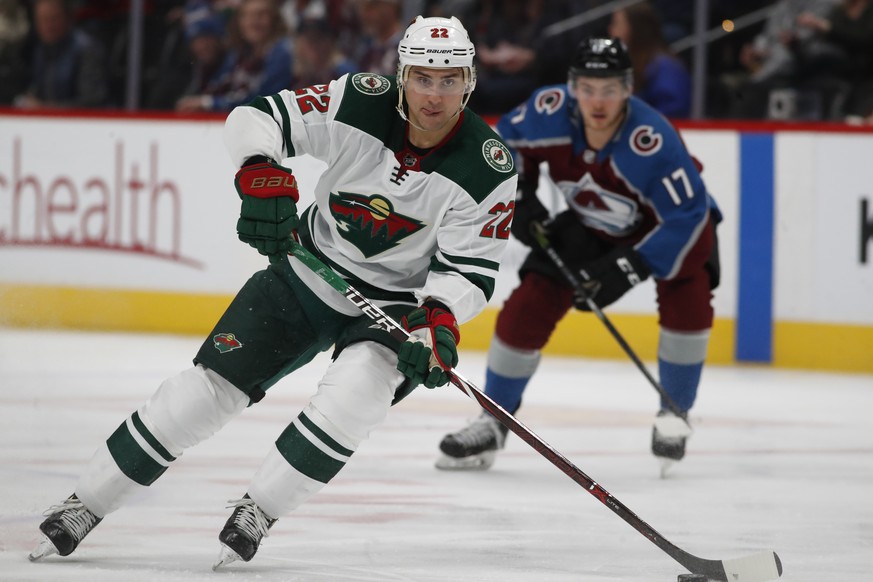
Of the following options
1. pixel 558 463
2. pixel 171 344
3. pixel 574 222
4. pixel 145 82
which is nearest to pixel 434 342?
pixel 558 463

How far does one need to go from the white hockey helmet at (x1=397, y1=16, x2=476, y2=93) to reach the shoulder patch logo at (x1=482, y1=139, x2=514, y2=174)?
0.38 ft

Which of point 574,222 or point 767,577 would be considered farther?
point 574,222

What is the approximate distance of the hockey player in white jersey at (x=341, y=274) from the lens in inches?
99.3

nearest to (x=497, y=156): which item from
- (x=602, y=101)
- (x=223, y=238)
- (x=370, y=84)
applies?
(x=370, y=84)

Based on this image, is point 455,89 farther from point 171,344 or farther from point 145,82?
point 145,82

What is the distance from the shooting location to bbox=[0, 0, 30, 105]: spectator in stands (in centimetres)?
763

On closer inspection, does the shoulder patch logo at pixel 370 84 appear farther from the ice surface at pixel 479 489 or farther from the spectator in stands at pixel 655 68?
the spectator in stands at pixel 655 68

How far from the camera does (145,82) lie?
729 cm

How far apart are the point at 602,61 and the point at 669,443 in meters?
1.04

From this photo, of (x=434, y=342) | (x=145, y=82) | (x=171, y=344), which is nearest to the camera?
(x=434, y=342)

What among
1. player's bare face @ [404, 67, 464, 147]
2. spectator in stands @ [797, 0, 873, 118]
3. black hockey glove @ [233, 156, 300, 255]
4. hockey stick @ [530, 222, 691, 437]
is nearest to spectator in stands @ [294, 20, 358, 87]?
spectator in stands @ [797, 0, 873, 118]

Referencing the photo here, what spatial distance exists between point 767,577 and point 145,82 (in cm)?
542

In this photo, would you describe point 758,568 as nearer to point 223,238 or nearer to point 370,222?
point 370,222

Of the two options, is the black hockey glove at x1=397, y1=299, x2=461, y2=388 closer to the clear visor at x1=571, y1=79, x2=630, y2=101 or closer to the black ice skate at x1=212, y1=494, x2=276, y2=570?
the black ice skate at x1=212, y1=494, x2=276, y2=570
